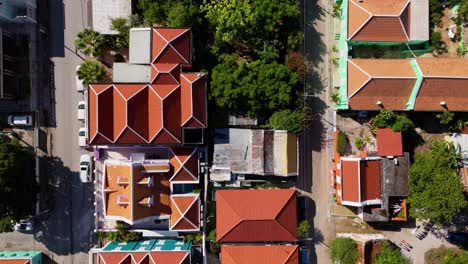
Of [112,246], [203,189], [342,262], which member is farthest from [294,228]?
[112,246]

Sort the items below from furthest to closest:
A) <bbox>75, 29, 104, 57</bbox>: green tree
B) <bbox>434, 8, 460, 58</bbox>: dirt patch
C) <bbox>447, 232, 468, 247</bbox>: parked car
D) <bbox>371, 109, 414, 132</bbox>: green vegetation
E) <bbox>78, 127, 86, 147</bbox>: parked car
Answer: <bbox>434, 8, 460, 58</bbox>: dirt patch < <bbox>447, 232, 468, 247</bbox>: parked car < <bbox>78, 127, 86, 147</bbox>: parked car < <bbox>371, 109, 414, 132</bbox>: green vegetation < <bbox>75, 29, 104, 57</bbox>: green tree

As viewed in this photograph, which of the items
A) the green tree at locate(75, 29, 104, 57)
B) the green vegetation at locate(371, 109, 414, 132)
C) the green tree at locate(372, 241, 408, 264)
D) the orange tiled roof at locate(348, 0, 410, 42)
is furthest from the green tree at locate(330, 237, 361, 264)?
the green tree at locate(75, 29, 104, 57)

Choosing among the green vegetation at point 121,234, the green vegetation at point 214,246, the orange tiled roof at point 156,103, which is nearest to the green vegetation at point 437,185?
the green vegetation at point 214,246

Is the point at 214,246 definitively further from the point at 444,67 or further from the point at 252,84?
the point at 444,67

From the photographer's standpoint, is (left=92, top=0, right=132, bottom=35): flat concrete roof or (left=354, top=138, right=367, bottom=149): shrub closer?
(left=92, top=0, right=132, bottom=35): flat concrete roof

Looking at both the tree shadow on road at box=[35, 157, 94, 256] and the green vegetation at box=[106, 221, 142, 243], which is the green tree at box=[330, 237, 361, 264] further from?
the tree shadow on road at box=[35, 157, 94, 256]

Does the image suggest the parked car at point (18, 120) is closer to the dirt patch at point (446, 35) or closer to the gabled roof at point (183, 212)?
the gabled roof at point (183, 212)

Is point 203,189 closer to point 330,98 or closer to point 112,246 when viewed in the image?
point 112,246
